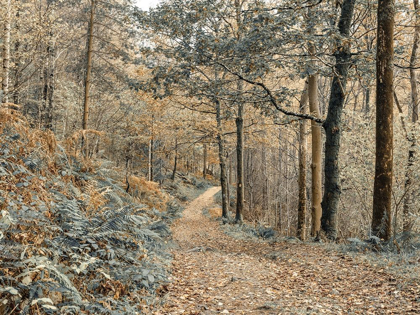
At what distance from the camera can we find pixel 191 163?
43.2 meters

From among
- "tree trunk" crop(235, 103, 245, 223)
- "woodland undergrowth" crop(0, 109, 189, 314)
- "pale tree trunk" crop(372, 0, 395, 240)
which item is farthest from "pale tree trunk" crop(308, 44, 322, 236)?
"woodland undergrowth" crop(0, 109, 189, 314)

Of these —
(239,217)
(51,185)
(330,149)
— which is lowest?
(239,217)

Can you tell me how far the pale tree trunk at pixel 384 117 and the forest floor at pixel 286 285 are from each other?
1149mm

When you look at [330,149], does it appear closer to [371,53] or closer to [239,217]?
[371,53]

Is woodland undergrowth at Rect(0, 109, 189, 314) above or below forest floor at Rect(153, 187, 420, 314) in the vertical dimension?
above

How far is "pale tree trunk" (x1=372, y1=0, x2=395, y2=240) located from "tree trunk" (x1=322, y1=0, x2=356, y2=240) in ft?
4.37

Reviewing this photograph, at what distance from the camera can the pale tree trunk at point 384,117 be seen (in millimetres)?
6137

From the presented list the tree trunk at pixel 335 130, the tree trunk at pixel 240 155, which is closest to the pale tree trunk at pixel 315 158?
the tree trunk at pixel 335 130

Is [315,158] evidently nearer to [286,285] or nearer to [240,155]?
[240,155]

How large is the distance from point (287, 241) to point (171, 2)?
888 centimetres

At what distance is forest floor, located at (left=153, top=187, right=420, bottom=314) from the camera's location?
13.0 ft

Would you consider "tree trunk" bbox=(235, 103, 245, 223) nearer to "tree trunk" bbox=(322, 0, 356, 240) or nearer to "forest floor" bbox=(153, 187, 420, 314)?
"tree trunk" bbox=(322, 0, 356, 240)

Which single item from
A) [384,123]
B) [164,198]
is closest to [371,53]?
[384,123]

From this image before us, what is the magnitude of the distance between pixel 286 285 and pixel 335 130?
448cm
